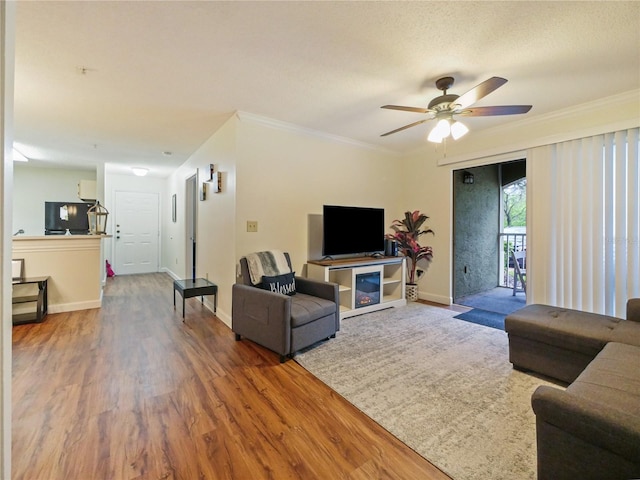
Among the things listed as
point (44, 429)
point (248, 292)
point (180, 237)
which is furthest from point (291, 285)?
point (180, 237)

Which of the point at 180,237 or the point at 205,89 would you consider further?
the point at 180,237

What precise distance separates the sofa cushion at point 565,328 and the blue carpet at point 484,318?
3.47 ft

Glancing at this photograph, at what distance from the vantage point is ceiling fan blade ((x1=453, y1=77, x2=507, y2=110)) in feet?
6.16

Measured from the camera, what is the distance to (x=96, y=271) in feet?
13.3

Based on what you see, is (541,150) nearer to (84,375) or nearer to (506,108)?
(506,108)

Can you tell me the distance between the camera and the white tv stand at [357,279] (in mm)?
3549

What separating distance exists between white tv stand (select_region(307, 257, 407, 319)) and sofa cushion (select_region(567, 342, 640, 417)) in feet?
7.63

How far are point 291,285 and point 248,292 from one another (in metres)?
0.53

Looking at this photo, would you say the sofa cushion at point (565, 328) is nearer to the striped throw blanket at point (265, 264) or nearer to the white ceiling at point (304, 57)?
the white ceiling at point (304, 57)

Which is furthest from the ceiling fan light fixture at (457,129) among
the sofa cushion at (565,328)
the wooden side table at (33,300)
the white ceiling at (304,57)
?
the wooden side table at (33,300)

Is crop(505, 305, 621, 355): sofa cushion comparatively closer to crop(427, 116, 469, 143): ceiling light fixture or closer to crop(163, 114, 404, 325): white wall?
crop(427, 116, 469, 143): ceiling light fixture

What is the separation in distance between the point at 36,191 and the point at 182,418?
279 inches

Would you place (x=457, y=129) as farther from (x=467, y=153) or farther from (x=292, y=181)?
(x=292, y=181)

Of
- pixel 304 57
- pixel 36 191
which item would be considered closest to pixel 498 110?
pixel 304 57
